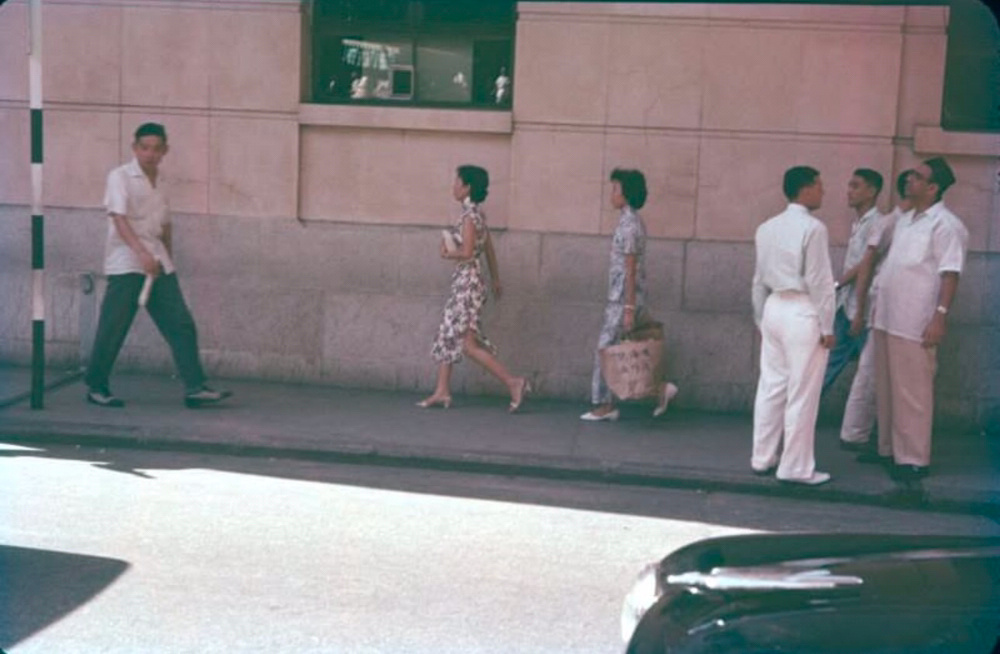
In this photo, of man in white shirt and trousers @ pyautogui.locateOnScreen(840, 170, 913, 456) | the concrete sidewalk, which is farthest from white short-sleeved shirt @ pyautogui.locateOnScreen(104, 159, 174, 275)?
man in white shirt and trousers @ pyautogui.locateOnScreen(840, 170, 913, 456)

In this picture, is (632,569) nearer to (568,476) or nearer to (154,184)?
(568,476)

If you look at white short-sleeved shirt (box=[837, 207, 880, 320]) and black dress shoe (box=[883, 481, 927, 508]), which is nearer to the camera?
black dress shoe (box=[883, 481, 927, 508])

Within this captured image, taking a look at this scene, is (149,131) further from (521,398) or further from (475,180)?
(521,398)

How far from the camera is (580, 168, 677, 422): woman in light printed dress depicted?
10148mm

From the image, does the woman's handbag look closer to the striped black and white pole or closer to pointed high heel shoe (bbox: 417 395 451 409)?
pointed high heel shoe (bbox: 417 395 451 409)

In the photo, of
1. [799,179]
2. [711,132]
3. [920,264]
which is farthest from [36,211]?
[920,264]

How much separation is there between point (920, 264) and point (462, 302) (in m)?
3.37

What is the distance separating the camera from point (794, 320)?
8.69 metres

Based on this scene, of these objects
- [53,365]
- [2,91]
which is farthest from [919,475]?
[2,91]

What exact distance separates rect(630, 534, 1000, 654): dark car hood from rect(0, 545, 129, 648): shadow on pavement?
2.84m

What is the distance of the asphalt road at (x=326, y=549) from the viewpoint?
581cm

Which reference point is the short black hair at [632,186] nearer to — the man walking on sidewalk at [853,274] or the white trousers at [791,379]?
the man walking on sidewalk at [853,274]

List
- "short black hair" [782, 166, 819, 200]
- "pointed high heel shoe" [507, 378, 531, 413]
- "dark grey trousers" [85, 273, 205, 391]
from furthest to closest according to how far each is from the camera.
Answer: "pointed high heel shoe" [507, 378, 531, 413], "dark grey trousers" [85, 273, 205, 391], "short black hair" [782, 166, 819, 200]

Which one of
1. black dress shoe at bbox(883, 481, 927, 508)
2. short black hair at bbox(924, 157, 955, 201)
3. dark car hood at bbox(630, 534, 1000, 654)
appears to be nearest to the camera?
dark car hood at bbox(630, 534, 1000, 654)
